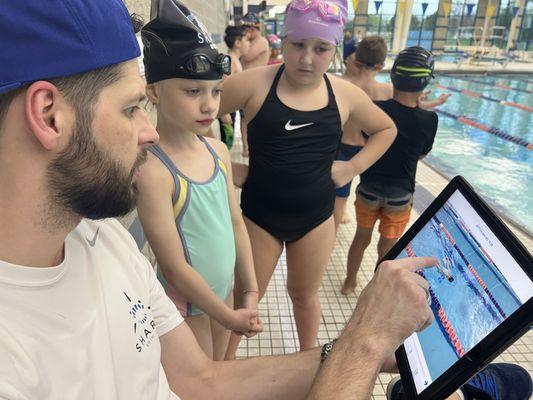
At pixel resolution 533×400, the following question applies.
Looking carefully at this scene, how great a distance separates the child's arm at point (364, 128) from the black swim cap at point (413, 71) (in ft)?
1.60

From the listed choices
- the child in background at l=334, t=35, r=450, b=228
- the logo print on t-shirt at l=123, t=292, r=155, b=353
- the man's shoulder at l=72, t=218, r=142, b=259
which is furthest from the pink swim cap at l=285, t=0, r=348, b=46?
the child in background at l=334, t=35, r=450, b=228

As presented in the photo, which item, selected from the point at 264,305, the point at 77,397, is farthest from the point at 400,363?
the point at 264,305

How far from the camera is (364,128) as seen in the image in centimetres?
211

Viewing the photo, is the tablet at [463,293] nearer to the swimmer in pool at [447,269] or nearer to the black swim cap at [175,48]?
the swimmer in pool at [447,269]

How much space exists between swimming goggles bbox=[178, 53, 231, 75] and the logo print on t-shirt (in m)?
0.73

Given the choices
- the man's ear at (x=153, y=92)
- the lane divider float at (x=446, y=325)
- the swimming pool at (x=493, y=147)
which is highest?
the man's ear at (x=153, y=92)

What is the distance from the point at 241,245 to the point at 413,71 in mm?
1591

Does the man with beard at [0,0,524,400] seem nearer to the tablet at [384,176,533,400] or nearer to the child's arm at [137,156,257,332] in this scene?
the tablet at [384,176,533,400]

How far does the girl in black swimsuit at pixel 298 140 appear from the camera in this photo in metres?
1.70

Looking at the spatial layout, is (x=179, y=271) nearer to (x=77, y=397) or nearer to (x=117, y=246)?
(x=117, y=246)

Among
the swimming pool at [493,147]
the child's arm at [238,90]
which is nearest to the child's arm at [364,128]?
the child's arm at [238,90]

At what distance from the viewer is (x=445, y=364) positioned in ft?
2.44

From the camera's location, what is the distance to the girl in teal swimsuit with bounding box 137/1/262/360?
4.04 ft

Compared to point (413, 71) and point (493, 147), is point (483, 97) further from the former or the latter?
point (413, 71)
